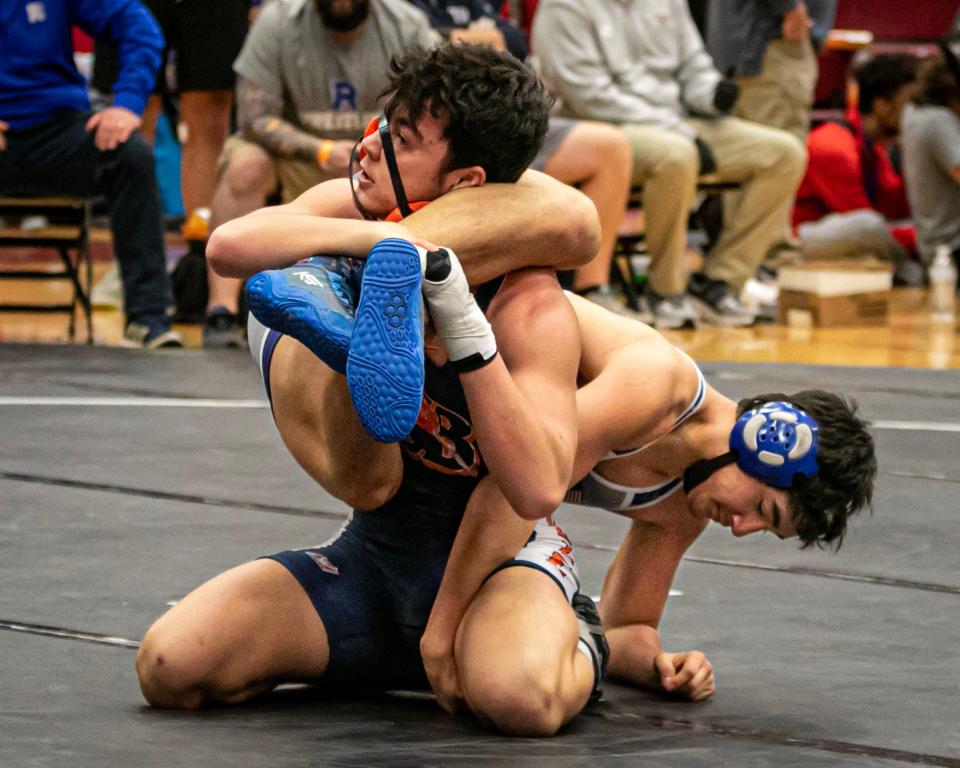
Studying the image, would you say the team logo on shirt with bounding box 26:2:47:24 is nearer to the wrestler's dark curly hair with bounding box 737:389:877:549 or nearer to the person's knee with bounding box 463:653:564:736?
the wrestler's dark curly hair with bounding box 737:389:877:549

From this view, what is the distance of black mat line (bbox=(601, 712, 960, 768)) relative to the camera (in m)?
1.95

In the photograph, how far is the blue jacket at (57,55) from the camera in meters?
5.06

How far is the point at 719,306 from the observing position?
244 inches

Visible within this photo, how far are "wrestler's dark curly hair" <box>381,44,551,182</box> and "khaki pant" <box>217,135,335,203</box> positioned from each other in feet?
10.3

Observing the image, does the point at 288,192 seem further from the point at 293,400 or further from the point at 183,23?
the point at 293,400

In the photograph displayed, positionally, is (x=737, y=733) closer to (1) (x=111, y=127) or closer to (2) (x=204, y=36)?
(1) (x=111, y=127)

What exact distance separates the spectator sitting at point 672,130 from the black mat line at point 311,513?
283cm

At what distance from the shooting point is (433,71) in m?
2.06

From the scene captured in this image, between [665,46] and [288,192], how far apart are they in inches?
61.5

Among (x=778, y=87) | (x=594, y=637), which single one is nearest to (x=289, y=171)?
(x=778, y=87)

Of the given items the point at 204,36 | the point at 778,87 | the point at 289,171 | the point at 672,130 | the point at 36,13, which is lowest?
the point at 778,87

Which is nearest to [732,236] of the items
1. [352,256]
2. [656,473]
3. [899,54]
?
[899,54]

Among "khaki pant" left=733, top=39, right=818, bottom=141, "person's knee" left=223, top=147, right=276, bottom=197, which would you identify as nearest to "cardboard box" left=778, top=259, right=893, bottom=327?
"khaki pant" left=733, top=39, right=818, bottom=141

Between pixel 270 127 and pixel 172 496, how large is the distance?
85.9 inches
